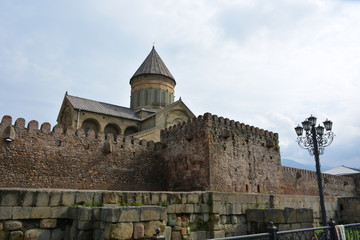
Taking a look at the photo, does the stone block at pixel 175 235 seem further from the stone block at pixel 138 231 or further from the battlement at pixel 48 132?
the battlement at pixel 48 132

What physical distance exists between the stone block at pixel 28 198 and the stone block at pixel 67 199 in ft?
2.02

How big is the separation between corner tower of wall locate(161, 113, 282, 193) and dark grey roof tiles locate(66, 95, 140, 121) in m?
9.79

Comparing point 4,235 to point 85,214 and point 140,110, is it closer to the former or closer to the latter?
point 85,214

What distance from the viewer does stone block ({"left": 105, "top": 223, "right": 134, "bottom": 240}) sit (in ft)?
17.5

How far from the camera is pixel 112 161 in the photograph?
611 inches

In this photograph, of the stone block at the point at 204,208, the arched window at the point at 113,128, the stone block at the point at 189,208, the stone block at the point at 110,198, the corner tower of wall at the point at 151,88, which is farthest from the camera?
the corner tower of wall at the point at 151,88

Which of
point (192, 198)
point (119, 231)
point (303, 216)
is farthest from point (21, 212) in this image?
point (303, 216)

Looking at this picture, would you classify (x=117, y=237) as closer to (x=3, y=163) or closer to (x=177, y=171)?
(x=3, y=163)

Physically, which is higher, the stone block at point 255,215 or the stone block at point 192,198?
the stone block at point 192,198

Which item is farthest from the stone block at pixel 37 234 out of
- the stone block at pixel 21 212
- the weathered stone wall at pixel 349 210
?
the weathered stone wall at pixel 349 210

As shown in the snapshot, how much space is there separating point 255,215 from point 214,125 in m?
6.49

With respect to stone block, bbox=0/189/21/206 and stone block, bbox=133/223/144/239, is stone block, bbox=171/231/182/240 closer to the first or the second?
stone block, bbox=133/223/144/239

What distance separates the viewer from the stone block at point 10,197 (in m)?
6.18

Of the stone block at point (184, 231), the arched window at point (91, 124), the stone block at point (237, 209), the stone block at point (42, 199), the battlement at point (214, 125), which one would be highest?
the arched window at point (91, 124)
